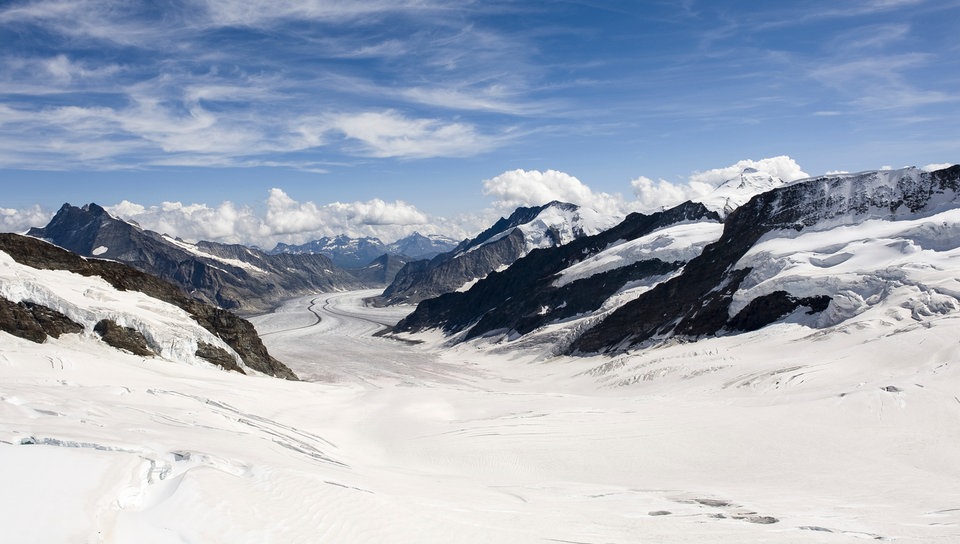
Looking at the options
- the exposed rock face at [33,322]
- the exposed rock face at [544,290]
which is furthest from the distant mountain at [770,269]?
the exposed rock face at [33,322]

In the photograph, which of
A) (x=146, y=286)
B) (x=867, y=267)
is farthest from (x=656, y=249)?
(x=146, y=286)

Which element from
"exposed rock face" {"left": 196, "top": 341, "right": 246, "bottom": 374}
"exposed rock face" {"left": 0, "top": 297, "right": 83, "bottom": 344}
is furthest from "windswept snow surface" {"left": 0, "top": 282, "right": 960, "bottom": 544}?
"exposed rock face" {"left": 196, "top": 341, "right": 246, "bottom": 374}

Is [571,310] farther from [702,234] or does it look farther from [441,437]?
[441,437]

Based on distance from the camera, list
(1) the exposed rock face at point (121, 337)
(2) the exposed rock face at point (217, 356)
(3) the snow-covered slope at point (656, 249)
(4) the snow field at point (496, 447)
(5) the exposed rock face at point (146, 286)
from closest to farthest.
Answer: (4) the snow field at point (496, 447) < (1) the exposed rock face at point (121, 337) < (2) the exposed rock face at point (217, 356) < (5) the exposed rock face at point (146, 286) < (3) the snow-covered slope at point (656, 249)

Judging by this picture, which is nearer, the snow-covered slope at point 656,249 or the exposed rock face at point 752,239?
the exposed rock face at point 752,239

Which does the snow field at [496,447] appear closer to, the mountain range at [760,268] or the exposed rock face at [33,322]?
the exposed rock face at [33,322]

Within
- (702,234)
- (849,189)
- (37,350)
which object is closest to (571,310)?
(702,234)

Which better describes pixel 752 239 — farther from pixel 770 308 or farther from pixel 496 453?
pixel 496 453
